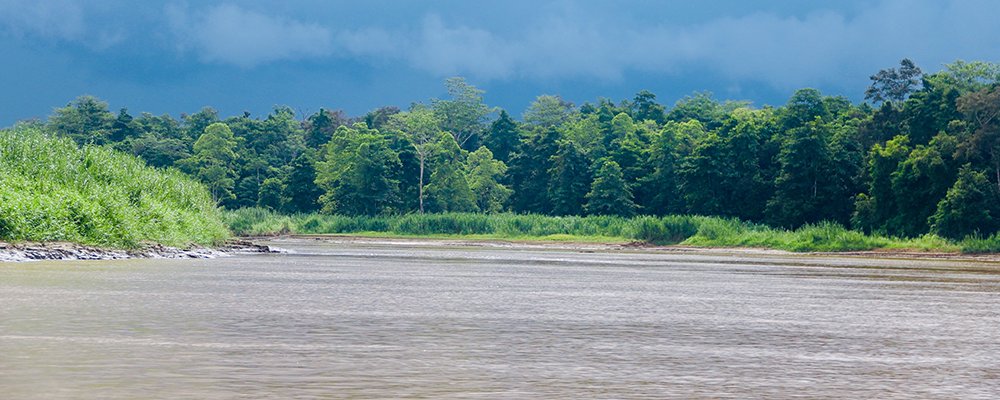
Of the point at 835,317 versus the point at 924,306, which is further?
the point at 924,306

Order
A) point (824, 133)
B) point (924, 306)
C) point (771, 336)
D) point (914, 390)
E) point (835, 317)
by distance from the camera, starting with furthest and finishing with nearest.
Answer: point (824, 133) → point (924, 306) → point (835, 317) → point (771, 336) → point (914, 390)

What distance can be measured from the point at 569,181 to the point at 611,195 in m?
9.71

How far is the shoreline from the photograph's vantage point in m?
63.8

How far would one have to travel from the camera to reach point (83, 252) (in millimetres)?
34969

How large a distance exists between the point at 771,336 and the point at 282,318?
252 inches

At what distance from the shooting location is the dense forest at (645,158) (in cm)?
7162

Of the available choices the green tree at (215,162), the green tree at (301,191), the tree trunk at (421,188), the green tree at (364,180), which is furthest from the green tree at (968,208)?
the green tree at (215,162)

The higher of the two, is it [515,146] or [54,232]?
[515,146]

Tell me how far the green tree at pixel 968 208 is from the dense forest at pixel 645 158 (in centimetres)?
9

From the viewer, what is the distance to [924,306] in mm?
20406

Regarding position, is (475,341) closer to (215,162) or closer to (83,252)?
(83,252)

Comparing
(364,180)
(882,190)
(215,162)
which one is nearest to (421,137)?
A: (364,180)

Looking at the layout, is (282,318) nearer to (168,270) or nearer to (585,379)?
(585,379)

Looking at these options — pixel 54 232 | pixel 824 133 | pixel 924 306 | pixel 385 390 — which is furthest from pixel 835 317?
pixel 824 133
